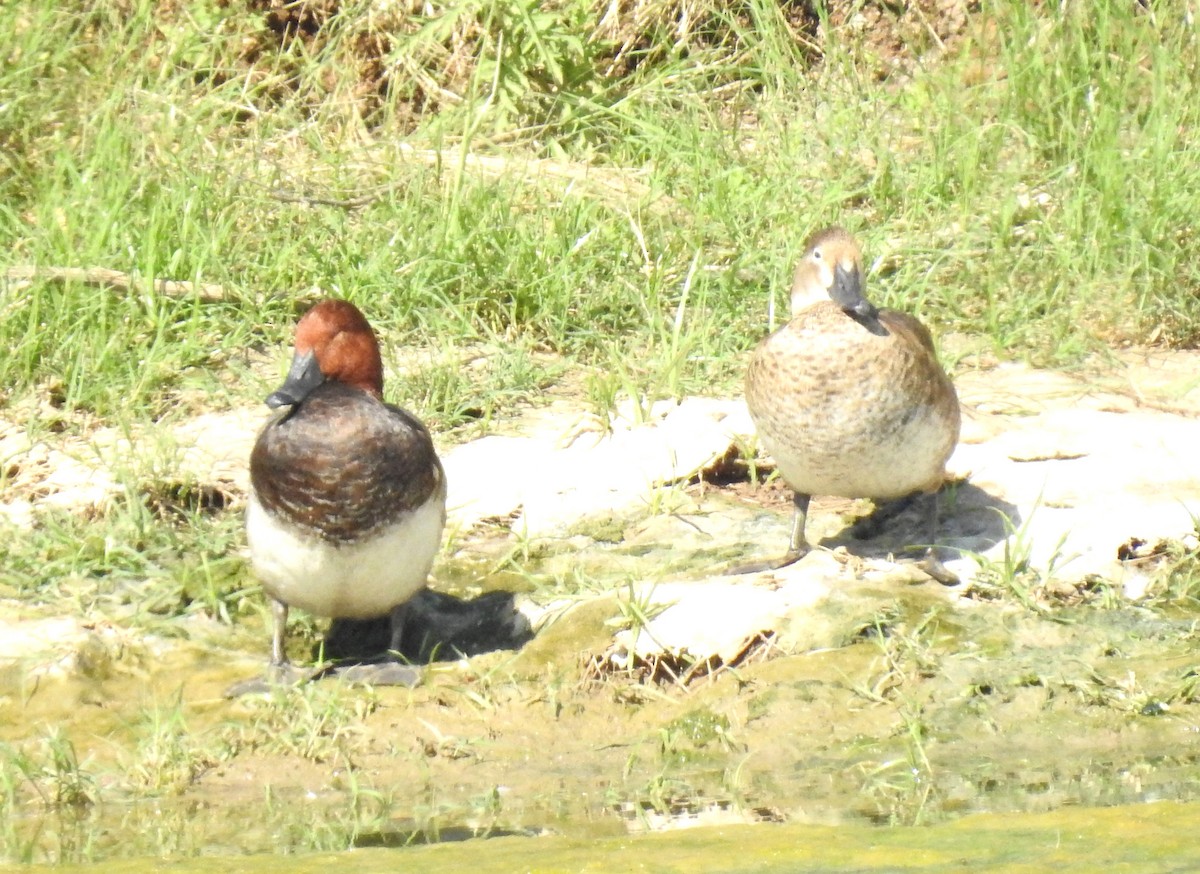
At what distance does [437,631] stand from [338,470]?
29.9 inches

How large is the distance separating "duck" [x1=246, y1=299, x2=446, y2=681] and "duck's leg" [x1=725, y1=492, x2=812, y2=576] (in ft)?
→ 2.80

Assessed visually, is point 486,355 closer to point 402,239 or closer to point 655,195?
point 402,239

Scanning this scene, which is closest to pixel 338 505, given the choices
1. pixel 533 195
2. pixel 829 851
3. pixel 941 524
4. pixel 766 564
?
pixel 766 564

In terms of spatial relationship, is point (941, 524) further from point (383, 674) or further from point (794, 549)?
point (383, 674)

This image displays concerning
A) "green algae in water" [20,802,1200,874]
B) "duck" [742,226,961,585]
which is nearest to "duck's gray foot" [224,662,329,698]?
Answer: "green algae in water" [20,802,1200,874]

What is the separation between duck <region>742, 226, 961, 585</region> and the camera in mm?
4516

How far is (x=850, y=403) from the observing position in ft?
14.8

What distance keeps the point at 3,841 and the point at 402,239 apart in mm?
3149

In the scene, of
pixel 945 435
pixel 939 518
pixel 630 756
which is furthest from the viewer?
pixel 939 518

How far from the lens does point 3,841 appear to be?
11.4ft

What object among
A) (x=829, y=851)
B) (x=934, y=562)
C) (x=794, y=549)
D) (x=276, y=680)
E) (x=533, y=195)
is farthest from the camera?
(x=533, y=195)

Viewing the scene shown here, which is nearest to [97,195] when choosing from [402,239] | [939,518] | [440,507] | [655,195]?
[402,239]

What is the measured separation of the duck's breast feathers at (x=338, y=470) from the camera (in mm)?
4117

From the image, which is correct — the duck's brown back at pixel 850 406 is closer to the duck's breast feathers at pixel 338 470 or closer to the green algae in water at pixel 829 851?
the duck's breast feathers at pixel 338 470
